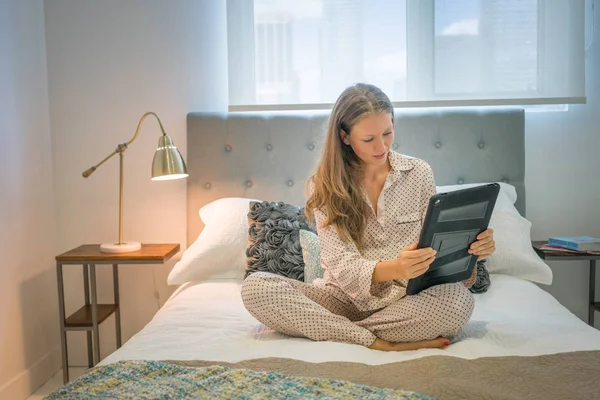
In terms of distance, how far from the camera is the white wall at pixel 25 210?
238 centimetres

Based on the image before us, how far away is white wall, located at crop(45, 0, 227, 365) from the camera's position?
2.74 meters

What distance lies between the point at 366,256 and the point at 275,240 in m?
0.51

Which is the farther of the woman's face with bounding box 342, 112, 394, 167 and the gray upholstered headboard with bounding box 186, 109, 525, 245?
the gray upholstered headboard with bounding box 186, 109, 525, 245

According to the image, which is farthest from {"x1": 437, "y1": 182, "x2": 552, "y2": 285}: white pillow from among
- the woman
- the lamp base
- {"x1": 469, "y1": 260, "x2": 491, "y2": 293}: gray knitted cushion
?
the lamp base

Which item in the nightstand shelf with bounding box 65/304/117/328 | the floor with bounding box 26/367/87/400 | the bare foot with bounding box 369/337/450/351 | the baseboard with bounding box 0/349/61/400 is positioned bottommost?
the floor with bounding box 26/367/87/400

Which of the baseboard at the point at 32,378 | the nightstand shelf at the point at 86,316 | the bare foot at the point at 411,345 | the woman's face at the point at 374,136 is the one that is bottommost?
the baseboard at the point at 32,378

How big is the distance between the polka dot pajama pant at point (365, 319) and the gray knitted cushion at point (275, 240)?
1.55 ft

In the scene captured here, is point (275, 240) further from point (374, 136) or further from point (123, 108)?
point (123, 108)

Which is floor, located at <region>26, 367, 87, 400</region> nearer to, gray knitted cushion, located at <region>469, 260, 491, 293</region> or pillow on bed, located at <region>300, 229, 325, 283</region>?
pillow on bed, located at <region>300, 229, 325, 283</region>

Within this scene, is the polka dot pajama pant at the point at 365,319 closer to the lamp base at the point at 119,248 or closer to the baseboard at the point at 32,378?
the lamp base at the point at 119,248

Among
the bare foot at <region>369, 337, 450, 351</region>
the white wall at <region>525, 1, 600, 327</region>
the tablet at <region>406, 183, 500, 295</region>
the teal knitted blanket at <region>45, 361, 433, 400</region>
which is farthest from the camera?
the white wall at <region>525, 1, 600, 327</region>

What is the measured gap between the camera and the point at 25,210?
2531mm

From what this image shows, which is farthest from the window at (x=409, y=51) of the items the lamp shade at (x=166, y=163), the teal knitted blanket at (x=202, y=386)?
the teal knitted blanket at (x=202, y=386)

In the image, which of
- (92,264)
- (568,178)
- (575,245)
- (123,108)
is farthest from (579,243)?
(123,108)
